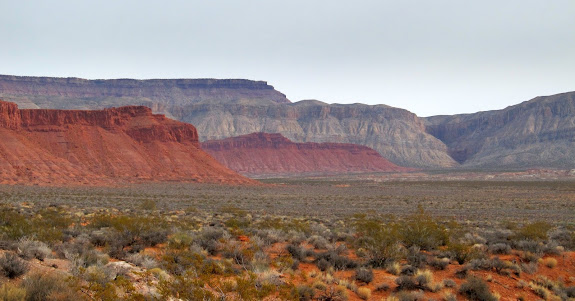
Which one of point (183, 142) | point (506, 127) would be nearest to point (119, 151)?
point (183, 142)

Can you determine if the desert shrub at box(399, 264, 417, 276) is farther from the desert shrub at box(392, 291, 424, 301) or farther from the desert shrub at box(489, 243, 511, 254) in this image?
the desert shrub at box(489, 243, 511, 254)

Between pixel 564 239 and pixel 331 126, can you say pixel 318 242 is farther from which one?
pixel 331 126

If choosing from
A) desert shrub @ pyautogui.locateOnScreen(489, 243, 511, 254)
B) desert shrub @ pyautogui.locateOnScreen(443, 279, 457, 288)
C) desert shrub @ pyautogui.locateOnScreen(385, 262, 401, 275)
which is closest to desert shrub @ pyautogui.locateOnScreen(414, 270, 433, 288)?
desert shrub @ pyautogui.locateOnScreen(443, 279, 457, 288)

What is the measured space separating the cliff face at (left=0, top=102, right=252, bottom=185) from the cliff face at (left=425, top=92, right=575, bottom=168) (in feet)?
342

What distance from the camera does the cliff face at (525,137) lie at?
138 meters

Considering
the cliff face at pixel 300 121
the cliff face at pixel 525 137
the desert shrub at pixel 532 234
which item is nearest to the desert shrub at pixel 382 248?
the desert shrub at pixel 532 234

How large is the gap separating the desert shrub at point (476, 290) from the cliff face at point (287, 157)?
12615 cm

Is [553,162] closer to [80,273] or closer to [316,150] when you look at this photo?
[316,150]

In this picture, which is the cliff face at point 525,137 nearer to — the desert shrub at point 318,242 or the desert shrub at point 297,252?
the desert shrub at point 318,242

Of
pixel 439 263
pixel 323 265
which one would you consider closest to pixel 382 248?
pixel 439 263

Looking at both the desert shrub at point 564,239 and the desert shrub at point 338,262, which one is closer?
the desert shrub at point 338,262

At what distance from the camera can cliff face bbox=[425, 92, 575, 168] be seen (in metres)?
138

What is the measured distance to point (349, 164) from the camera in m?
152

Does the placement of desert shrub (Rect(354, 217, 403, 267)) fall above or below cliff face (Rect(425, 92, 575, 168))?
below
